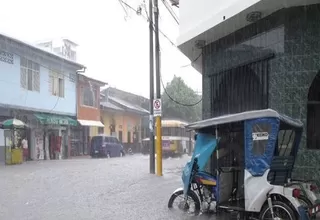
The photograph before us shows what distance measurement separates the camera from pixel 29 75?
90.7ft

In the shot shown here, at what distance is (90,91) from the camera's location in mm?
36812

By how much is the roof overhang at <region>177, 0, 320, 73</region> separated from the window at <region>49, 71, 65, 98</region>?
18634 mm

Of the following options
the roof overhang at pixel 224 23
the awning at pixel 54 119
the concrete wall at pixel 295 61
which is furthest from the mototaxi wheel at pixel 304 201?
the awning at pixel 54 119

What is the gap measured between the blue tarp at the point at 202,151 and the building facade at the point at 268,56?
6.71 feet

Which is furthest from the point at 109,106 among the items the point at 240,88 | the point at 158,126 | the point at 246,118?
the point at 246,118

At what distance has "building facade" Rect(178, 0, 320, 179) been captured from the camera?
8.70m

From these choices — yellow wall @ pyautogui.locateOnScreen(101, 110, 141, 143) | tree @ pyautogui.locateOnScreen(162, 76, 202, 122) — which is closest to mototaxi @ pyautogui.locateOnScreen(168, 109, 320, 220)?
yellow wall @ pyautogui.locateOnScreen(101, 110, 141, 143)

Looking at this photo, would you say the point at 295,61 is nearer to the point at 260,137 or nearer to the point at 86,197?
the point at 260,137

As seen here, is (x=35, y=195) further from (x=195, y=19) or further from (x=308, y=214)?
(x=308, y=214)

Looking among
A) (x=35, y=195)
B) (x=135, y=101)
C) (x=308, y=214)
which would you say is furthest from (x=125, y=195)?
(x=135, y=101)

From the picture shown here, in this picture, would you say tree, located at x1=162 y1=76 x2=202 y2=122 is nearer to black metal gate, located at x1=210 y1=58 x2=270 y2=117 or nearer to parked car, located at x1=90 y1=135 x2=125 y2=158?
parked car, located at x1=90 y1=135 x2=125 y2=158

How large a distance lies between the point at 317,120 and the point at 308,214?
3134mm

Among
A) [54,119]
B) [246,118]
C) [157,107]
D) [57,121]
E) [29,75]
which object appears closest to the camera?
[246,118]

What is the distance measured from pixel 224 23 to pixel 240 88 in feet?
5.70
